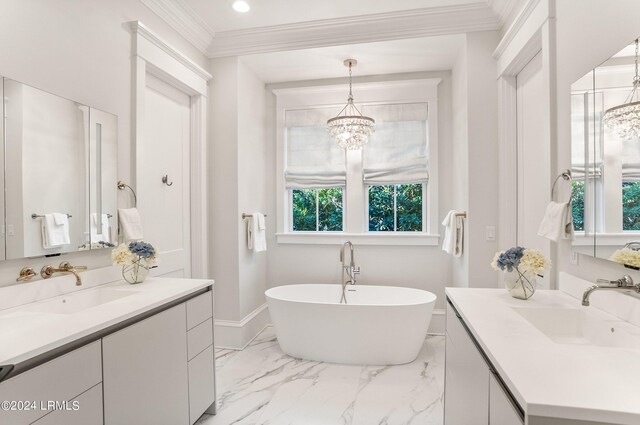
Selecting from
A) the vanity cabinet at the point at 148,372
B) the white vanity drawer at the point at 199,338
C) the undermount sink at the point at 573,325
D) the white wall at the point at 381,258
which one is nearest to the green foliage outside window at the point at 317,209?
the white wall at the point at 381,258

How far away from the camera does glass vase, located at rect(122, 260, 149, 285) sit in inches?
78.2

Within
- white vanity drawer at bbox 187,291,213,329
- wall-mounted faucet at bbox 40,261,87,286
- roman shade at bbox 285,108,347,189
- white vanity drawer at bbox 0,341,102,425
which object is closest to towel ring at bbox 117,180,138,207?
wall-mounted faucet at bbox 40,261,87,286

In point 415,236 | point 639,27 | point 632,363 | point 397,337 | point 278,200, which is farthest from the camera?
point 278,200

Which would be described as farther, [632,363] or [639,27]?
[639,27]

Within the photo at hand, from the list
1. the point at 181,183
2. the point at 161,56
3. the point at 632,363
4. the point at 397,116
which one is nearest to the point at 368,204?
the point at 397,116

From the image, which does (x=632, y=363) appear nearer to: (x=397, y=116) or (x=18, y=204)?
(x=18, y=204)

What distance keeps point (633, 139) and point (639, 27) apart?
1.38 feet

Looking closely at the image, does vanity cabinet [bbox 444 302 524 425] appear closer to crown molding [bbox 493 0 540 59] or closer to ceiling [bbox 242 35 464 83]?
crown molding [bbox 493 0 540 59]

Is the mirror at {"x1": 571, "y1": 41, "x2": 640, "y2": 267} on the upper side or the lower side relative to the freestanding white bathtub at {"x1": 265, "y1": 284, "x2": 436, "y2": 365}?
upper

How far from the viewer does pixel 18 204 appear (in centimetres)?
157

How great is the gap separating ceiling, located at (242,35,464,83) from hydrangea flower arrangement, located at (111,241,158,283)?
203cm

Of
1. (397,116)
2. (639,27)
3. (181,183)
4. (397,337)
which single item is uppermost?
(397,116)

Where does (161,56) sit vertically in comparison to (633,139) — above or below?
above

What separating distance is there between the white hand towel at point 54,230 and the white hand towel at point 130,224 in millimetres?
339
